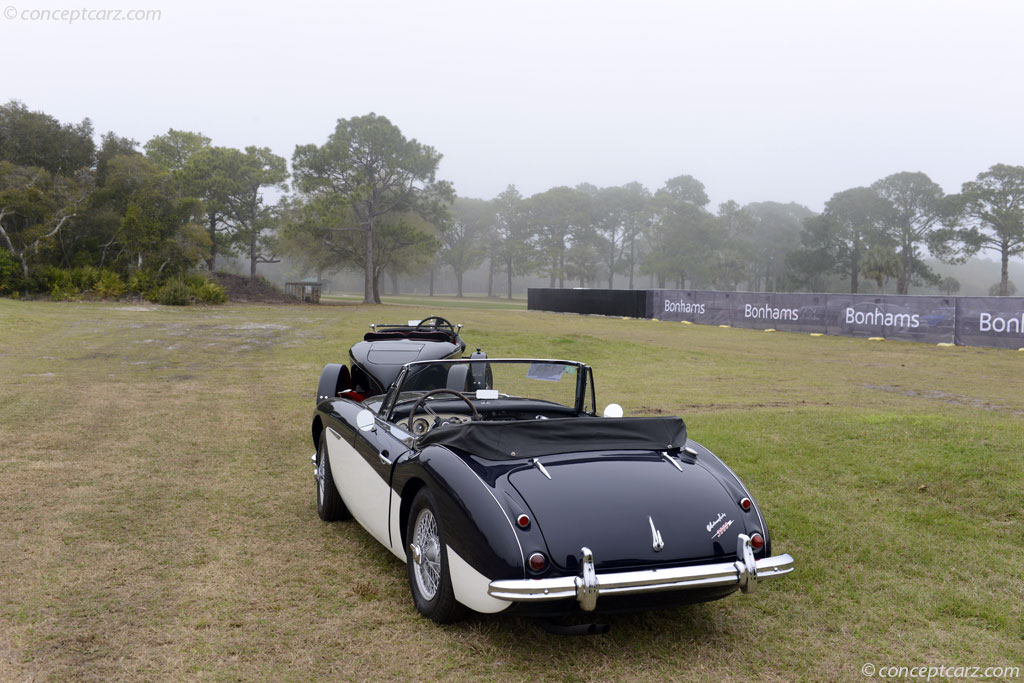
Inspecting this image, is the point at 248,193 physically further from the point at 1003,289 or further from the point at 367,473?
the point at 1003,289

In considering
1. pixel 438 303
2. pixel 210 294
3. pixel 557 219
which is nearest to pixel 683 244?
pixel 557 219

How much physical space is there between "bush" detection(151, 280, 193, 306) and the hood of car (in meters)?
41.4

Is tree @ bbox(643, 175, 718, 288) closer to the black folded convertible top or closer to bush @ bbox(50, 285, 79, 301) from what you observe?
bush @ bbox(50, 285, 79, 301)

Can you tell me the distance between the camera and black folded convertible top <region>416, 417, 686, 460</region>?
4145 millimetres

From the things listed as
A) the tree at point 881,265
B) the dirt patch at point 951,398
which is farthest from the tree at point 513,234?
the dirt patch at point 951,398

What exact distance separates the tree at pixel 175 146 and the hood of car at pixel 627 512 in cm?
7236

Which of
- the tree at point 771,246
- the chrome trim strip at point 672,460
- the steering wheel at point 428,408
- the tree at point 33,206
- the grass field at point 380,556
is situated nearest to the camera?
the grass field at point 380,556

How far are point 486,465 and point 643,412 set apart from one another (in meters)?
7.64

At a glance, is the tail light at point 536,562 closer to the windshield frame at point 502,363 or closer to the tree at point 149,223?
the windshield frame at point 502,363

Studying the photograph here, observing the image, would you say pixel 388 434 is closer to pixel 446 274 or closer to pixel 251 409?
pixel 251 409

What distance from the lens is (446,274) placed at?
142 meters

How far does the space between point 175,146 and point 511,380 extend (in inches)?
2883

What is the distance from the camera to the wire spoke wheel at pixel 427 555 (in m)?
4.11

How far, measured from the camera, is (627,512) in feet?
12.3
